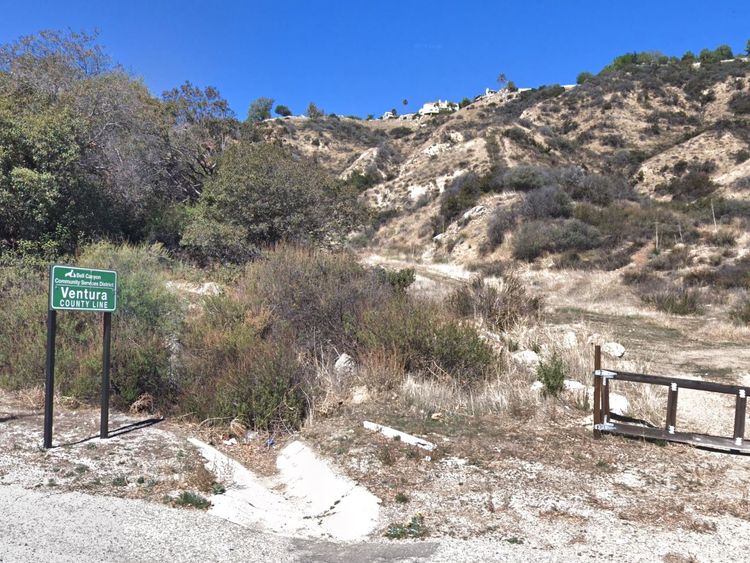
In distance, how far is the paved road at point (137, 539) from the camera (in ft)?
13.4

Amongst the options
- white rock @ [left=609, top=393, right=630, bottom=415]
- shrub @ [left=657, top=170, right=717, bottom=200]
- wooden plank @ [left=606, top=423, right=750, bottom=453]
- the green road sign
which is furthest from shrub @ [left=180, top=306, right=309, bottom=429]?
shrub @ [left=657, top=170, right=717, bottom=200]

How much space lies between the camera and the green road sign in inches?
243

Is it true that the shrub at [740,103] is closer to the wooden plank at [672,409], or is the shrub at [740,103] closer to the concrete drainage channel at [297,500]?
the wooden plank at [672,409]

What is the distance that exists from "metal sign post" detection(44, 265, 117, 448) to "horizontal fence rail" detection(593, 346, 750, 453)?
538 centimetres

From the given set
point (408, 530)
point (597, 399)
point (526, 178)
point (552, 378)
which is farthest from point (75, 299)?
point (526, 178)

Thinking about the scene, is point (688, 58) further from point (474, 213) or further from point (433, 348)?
point (433, 348)

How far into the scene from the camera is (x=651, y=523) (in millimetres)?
4816

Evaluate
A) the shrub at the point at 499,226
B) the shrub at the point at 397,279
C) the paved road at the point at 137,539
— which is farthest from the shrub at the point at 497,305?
the shrub at the point at 499,226

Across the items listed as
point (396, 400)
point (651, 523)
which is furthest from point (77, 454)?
point (651, 523)

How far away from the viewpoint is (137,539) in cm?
432

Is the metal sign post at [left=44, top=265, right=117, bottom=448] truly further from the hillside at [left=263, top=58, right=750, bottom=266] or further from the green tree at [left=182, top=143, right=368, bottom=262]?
the hillside at [left=263, top=58, right=750, bottom=266]

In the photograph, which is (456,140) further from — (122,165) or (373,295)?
(373,295)

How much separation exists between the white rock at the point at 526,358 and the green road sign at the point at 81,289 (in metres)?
6.08

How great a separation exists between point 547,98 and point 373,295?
55.4 m
